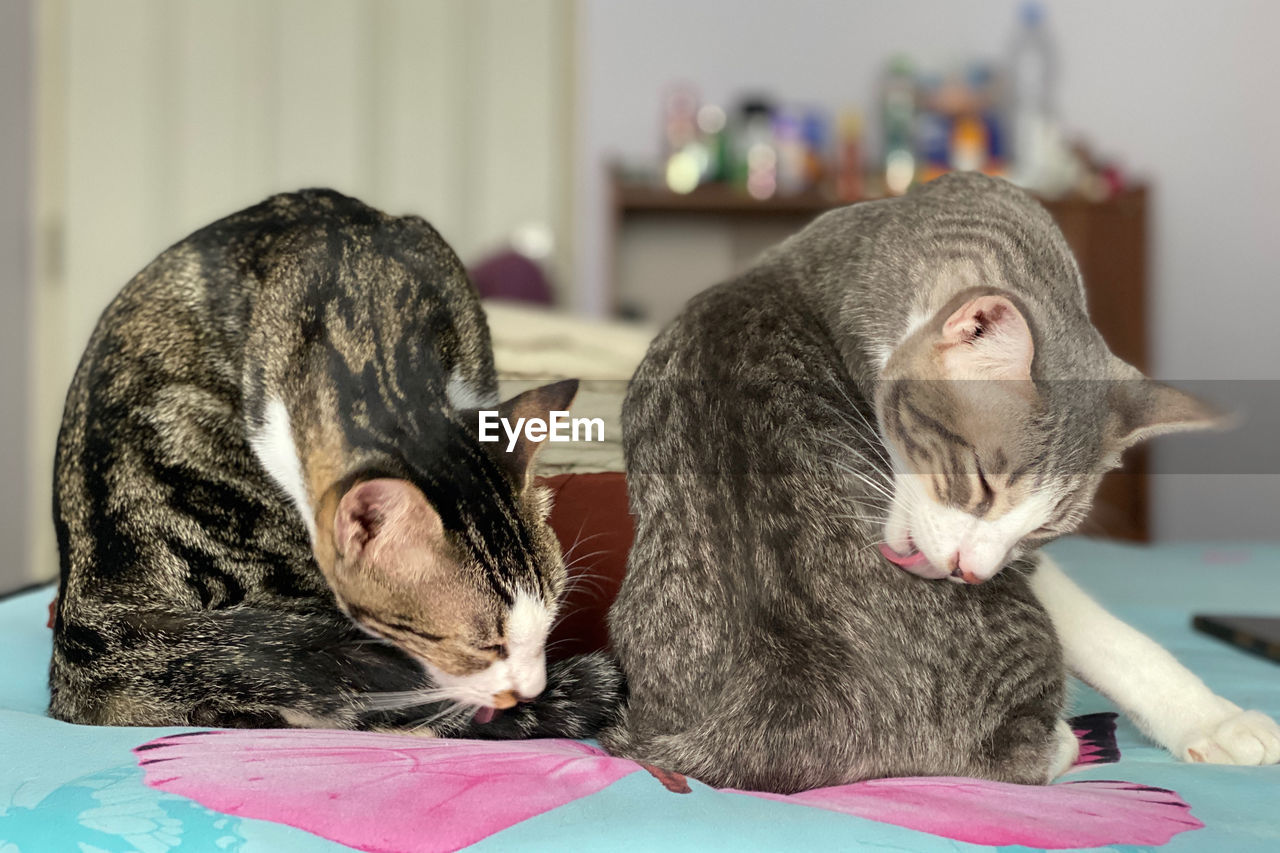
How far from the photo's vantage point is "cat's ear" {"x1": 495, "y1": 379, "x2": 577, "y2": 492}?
2.98ft

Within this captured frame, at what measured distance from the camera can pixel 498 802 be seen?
0.66 m

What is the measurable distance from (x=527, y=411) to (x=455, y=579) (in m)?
0.17

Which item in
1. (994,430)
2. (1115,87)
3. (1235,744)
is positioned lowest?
(1235,744)

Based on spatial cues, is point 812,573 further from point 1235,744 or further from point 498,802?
point 1235,744

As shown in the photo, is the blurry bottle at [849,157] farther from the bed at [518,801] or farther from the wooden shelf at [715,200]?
the bed at [518,801]

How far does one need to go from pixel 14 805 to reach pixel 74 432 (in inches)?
13.3

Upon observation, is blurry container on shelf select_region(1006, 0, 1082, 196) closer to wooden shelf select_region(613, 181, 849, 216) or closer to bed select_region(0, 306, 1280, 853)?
wooden shelf select_region(613, 181, 849, 216)

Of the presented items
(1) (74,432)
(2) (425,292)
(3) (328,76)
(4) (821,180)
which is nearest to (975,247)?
(2) (425,292)

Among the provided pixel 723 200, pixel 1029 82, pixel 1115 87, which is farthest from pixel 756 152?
pixel 1115 87

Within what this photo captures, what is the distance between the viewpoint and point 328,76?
3.53 metres

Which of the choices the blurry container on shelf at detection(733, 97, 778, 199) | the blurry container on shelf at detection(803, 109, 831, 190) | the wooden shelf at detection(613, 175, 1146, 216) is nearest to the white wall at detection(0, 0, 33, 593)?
the wooden shelf at detection(613, 175, 1146, 216)

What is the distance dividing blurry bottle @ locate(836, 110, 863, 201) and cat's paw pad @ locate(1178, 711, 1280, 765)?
2659mm

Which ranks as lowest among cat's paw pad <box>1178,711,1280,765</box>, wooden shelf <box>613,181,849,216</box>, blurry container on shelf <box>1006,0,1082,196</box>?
cat's paw pad <box>1178,711,1280,765</box>

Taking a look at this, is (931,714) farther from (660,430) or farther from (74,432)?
(74,432)
